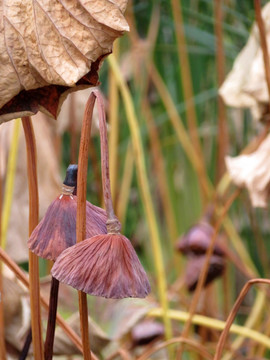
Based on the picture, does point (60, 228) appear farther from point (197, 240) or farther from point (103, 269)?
point (197, 240)

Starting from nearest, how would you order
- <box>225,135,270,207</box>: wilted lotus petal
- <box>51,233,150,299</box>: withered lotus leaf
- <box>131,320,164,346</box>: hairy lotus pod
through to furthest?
<box>51,233,150,299</box>: withered lotus leaf < <box>225,135,270,207</box>: wilted lotus petal < <box>131,320,164,346</box>: hairy lotus pod

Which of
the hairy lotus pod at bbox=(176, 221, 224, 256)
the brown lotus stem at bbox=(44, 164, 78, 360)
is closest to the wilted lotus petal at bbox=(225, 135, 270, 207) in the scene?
the hairy lotus pod at bbox=(176, 221, 224, 256)

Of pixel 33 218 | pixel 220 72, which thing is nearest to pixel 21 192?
pixel 220 72

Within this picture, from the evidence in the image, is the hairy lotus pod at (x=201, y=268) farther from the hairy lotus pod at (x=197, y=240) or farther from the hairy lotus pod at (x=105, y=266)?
the hairy lotus pod at (x=105, y=266)

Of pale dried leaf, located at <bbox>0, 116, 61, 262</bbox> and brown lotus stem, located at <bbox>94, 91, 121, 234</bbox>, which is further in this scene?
pale dried leaf, located at <bbox>0, 116, 61, 262</bbox>

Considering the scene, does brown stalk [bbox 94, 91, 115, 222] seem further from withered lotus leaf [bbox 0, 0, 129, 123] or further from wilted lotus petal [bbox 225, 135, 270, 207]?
wilted lotus petal [bbox 225, 135, 270, 207]

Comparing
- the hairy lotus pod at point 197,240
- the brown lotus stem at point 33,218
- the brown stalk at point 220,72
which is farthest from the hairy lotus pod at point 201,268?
the brown lotus stem at point 33,218
